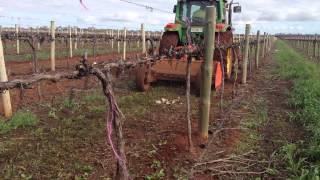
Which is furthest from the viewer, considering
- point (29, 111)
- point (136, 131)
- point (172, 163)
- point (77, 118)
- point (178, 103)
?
point (178, 103)

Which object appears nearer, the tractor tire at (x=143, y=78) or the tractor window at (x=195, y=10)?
the tractor tire at (x=143, y=78)

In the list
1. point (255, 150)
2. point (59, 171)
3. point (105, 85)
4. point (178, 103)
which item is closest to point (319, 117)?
point (255, 150)

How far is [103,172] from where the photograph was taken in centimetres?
451

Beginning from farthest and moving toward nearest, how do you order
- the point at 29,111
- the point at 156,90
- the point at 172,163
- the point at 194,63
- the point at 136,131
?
the point at 156,90 → the point at 194,63 → the point at 29,111 → the point at 136,131 → the point at 172,163

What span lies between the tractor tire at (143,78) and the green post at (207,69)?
3723mm

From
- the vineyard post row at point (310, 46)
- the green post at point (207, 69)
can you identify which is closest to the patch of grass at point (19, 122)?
the green post at point (207, 69)

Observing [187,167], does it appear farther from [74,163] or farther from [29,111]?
[29,111]

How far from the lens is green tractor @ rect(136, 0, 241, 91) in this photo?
360 inches

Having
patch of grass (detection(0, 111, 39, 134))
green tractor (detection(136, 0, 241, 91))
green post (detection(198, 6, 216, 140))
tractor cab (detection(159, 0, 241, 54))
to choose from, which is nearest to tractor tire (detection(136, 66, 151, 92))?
green tractor (detection(136, 0, 241, 91))

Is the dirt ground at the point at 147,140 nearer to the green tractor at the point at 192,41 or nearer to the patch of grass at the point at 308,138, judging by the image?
the patch of grass at the point at 308,138

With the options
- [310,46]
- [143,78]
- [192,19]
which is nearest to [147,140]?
[143,78]

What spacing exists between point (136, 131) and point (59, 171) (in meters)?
1.78

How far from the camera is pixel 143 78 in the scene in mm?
9422

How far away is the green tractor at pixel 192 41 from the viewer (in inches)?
360
